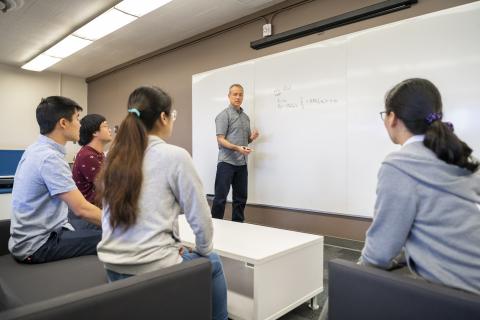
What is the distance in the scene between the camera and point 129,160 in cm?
103

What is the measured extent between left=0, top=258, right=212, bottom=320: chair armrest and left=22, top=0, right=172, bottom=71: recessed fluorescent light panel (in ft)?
9.52

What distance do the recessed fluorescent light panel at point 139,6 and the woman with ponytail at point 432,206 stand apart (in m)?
2.91

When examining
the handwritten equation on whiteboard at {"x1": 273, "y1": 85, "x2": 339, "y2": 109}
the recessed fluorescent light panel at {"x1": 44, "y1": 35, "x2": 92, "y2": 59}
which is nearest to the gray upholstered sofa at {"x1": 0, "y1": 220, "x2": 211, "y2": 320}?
the handwritten equation on whiteboard at {"x1": 273, "y1": 85, "x2": 339, "y2": 109}

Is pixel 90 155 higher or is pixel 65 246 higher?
pixel 90 155

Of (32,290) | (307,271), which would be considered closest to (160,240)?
(32,290)

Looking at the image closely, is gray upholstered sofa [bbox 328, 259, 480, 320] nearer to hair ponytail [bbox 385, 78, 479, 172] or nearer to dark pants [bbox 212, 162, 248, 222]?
hair ponytail [bbox 385, 78, 479, 172]

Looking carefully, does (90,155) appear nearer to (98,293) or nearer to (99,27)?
(98,293)

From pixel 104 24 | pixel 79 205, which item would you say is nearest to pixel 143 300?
pixel 79 205

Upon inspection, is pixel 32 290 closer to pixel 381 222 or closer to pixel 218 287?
pixel 218 287

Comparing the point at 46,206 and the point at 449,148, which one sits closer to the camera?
the point at 449,148

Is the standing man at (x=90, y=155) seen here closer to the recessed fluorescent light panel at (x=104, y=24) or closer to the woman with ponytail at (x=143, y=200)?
the woman with ponytail at (x=143, y=200)

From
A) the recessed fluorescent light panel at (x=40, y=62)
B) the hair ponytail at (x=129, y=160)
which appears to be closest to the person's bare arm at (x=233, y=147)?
the hair ponytail at (x=129, y=160)

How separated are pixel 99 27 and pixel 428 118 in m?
3.91

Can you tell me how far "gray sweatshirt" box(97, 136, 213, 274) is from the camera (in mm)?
1012
